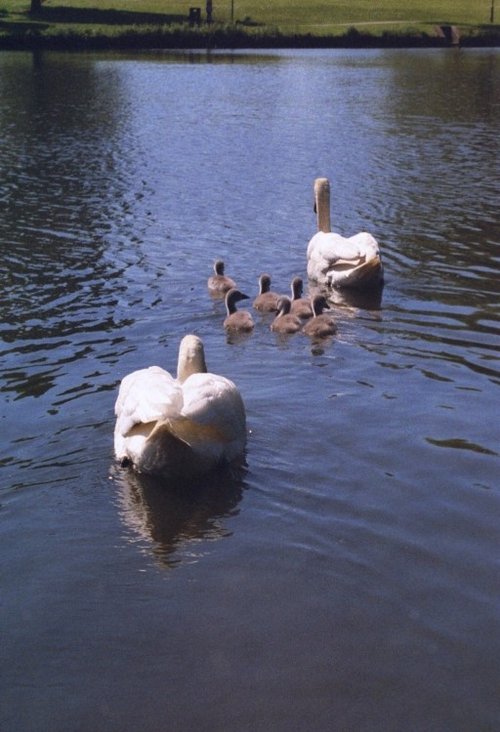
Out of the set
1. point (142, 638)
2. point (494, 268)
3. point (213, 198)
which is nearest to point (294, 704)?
point (142, 638)

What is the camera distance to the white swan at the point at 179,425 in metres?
8.99

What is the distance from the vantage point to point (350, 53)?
66.4 m

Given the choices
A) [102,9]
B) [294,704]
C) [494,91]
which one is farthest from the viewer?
[102,9]

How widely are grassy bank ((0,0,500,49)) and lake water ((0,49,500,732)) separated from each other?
50.1 meters

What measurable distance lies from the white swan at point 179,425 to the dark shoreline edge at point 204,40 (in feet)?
208

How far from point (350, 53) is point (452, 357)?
186ft

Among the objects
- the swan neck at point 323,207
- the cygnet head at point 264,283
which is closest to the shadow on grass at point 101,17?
the swan neck at point 323,207

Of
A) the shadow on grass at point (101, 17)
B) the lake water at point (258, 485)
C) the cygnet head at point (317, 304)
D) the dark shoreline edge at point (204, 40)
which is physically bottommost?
the lake water at point (258, 485)

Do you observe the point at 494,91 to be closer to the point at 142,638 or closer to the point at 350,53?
the point at 350,53

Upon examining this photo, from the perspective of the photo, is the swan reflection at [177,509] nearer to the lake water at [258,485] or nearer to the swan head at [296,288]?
the lake water at [258,485]

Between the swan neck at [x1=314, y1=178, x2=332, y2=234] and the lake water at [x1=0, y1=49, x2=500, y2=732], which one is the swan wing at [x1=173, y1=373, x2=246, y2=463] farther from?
the swan neck at [x1=314, y1=178, x2=332, y2=234]

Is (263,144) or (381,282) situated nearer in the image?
(381,282)

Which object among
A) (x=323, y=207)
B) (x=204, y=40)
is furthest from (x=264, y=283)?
(x=204, y=40)

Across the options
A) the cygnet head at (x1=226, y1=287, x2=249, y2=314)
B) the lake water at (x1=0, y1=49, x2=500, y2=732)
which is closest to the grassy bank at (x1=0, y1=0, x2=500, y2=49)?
the lake water at (x1=0, y1=49, x2=500, y2=732)
